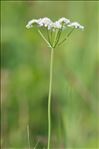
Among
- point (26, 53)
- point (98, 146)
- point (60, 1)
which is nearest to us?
point (98, 146)

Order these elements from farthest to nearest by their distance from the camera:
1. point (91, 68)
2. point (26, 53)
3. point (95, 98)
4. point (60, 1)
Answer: point (60, 1)
point (26, 53)
point (91, 68)
point (95, 98)

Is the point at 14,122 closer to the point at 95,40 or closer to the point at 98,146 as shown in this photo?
the point at 98,146

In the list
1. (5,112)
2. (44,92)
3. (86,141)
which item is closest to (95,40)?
(44,92)

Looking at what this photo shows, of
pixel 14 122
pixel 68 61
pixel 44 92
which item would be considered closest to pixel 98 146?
pixel 14 122

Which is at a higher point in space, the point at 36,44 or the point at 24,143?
the point at 36,44

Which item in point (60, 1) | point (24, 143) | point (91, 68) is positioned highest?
point (60, 1)

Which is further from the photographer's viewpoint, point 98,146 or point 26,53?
point 26,53
